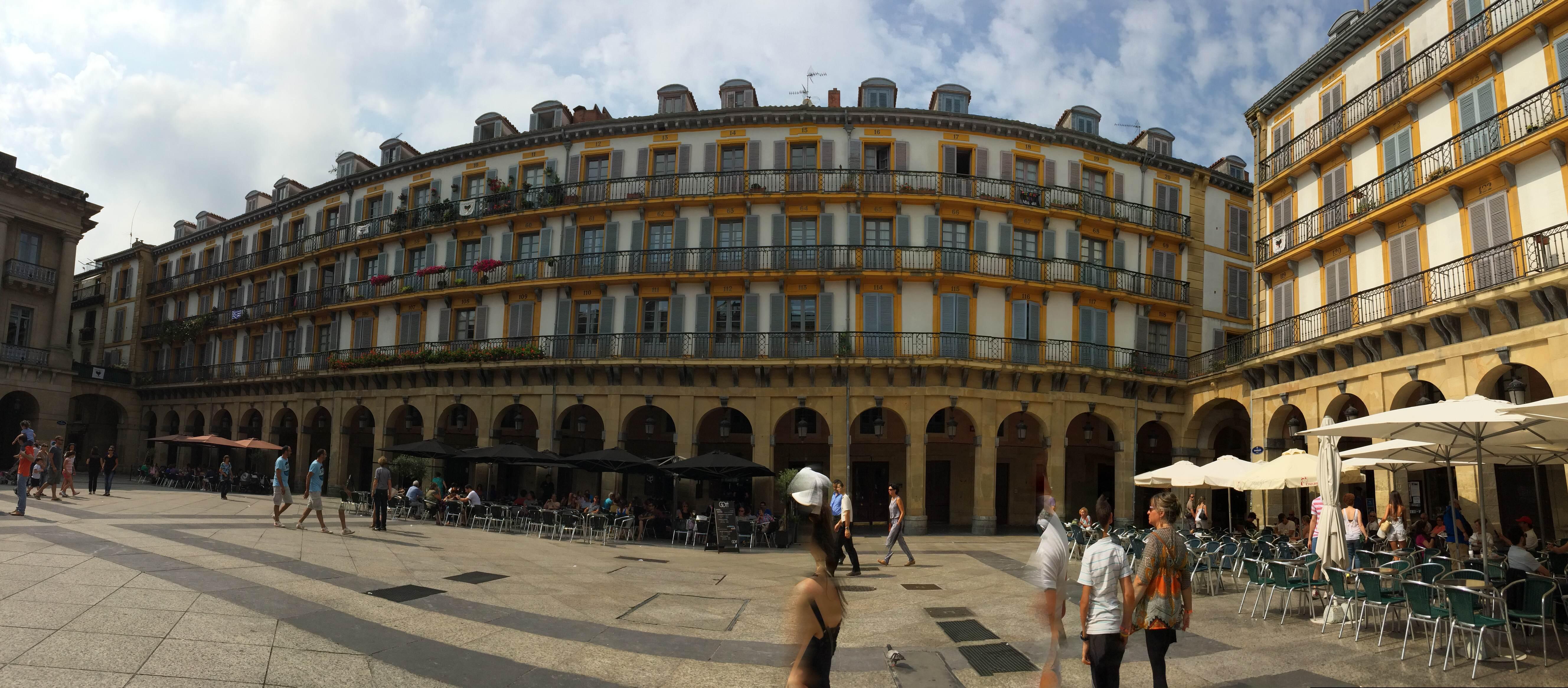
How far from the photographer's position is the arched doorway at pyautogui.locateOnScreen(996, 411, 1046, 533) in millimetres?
30344

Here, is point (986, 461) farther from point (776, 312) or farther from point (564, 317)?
point (564, 317)

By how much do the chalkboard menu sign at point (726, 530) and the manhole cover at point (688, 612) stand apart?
7830 millimetres

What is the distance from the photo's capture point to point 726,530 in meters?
20.2

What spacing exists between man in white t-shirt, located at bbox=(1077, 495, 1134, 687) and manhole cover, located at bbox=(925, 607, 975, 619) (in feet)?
17.4

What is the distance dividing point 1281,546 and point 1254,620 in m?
4.40

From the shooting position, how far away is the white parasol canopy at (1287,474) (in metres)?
16.6

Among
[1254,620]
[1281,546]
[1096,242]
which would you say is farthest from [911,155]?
[1254,620]

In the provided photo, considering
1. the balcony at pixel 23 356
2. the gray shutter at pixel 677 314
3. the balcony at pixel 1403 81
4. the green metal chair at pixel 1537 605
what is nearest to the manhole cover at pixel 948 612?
the green metal chair at pixel 1537 605

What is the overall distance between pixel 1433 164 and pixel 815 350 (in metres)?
16.6

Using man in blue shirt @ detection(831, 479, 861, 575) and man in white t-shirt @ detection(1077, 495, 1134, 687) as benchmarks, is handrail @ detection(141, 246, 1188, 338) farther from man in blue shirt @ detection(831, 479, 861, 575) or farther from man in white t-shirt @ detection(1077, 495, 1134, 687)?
man in white t-shirt @ detection(1077, 495, 1134, 687)

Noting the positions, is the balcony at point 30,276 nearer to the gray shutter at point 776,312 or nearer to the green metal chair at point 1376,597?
the gray shutter at point 776,312

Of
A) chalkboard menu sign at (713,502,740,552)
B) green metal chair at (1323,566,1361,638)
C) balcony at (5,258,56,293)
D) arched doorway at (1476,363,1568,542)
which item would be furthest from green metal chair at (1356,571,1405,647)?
balcony at (5,258,56,293)

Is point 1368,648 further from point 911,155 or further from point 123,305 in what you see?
point 123,305

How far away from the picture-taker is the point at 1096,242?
3003 cm
